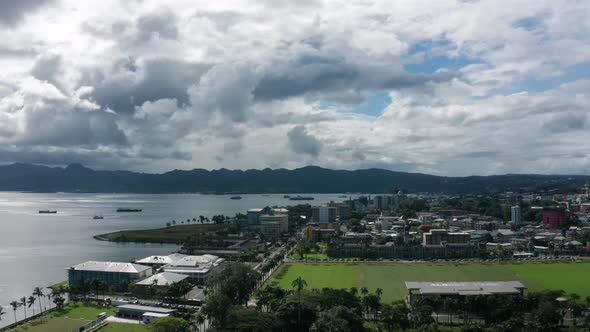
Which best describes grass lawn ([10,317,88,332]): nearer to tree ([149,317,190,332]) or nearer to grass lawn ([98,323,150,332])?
grass lawn ([98,323,150,332])

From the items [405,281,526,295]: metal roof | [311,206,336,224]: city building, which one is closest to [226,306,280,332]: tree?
[405,281,526,295]: metal roof

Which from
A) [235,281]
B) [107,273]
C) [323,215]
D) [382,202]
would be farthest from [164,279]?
[382,202]

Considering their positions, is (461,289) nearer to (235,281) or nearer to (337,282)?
(337,282)

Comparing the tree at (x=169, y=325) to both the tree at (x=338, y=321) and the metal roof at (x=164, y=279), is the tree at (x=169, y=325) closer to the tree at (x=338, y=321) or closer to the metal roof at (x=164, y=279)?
the tree at (x=338, y=321)

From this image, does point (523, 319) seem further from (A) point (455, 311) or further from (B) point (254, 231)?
(B) point (254, 231)

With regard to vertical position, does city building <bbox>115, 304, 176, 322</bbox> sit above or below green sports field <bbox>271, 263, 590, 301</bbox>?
above

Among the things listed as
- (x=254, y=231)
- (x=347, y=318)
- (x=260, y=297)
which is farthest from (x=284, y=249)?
(x=347, y=318)
